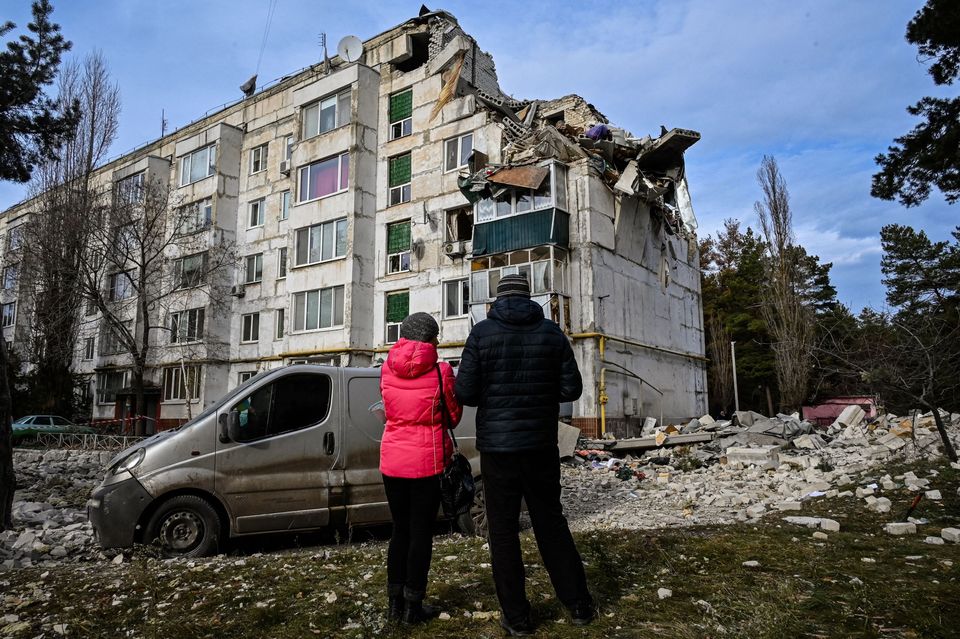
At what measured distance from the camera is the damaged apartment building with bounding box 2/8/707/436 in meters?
21.5

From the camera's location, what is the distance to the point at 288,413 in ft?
22.0

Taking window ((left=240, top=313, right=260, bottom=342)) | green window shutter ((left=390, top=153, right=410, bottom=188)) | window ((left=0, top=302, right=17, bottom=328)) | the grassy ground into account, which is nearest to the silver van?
the grassy ground

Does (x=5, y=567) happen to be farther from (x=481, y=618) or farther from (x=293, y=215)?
(x=293, y=215)

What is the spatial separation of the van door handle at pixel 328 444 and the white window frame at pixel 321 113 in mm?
23089

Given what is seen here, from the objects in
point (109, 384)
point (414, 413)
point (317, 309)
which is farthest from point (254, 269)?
point (414, 413)

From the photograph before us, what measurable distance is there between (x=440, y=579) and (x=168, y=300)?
3385 cm

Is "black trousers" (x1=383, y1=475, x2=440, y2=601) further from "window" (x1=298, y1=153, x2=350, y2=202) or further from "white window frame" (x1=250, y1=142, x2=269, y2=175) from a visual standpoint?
"white window frame" (x1=250, y1=142, x2=269, y2=175)

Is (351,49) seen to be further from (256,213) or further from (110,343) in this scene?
(110,343)

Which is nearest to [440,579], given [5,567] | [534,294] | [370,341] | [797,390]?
[5,567]

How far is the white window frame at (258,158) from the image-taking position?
1277 inches

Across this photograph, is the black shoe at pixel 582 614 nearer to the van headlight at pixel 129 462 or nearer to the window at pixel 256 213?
the van headlight at pixel 129 462

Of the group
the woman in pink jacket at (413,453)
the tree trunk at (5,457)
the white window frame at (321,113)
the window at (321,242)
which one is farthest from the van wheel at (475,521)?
the white window frame at (321,113)

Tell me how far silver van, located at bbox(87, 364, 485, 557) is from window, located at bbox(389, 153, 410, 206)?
20175 millimetres

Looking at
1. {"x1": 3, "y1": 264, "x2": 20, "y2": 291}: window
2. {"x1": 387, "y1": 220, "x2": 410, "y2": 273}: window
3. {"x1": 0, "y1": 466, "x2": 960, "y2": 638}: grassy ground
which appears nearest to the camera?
{"x1": 0, "y1": 466, "x2": 960, "y2": 638}: grassy ground
